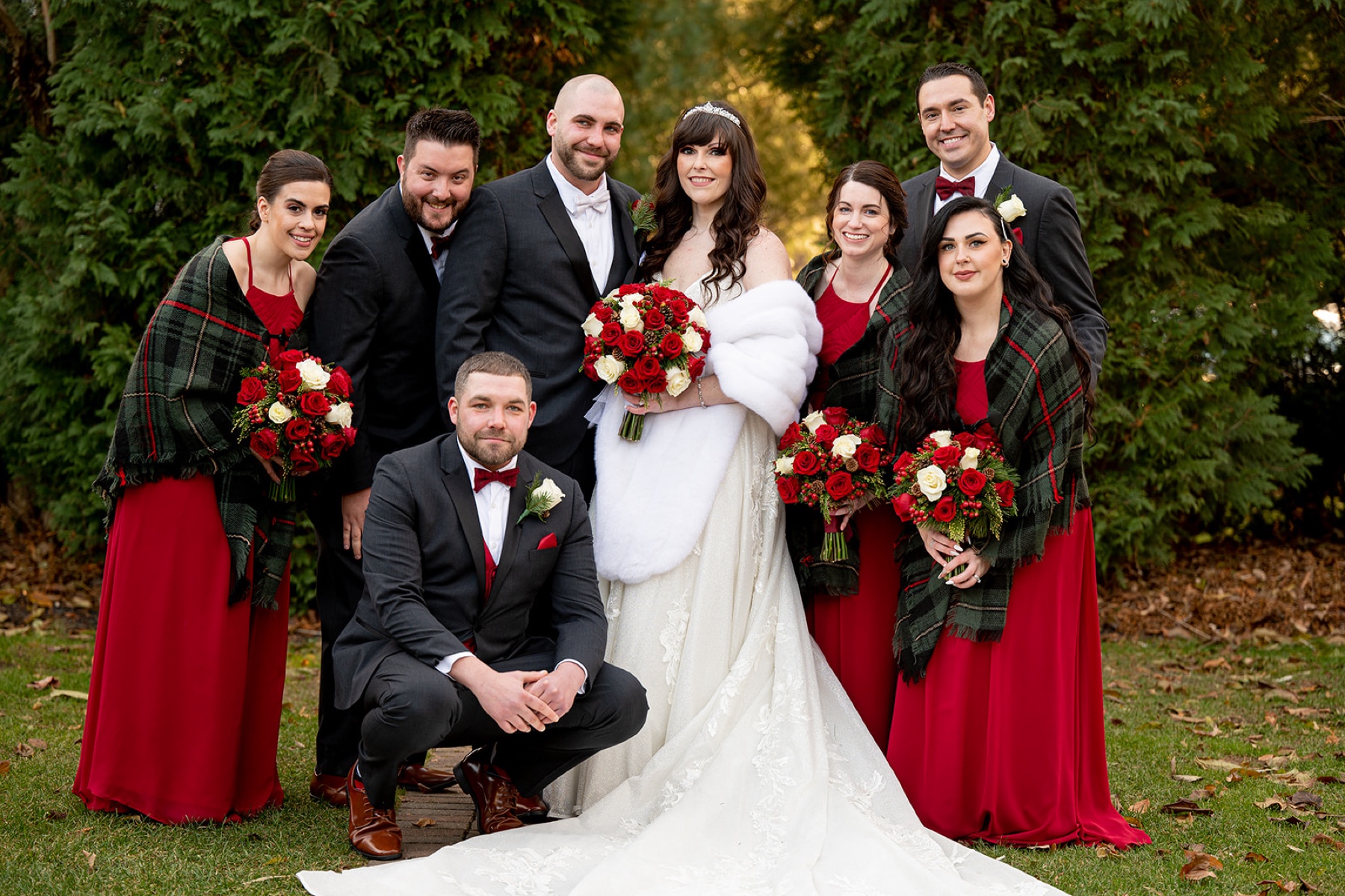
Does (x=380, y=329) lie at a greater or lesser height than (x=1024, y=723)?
greater

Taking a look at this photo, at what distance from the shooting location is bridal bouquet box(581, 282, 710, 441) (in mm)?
4480

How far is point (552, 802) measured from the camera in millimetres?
4664

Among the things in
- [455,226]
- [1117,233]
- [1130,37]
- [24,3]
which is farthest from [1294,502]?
[24,3]

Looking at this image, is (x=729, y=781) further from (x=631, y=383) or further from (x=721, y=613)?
(x=631, y=383)

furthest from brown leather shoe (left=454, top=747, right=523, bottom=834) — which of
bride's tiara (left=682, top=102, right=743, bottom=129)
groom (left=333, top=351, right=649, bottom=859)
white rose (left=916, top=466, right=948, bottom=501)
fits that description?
bride's tiara (left=682, top=102, right=743, bottom=129)

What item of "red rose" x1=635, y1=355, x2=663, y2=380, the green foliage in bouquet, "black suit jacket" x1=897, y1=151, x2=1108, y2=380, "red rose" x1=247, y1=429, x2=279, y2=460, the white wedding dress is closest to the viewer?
the white wedding dress

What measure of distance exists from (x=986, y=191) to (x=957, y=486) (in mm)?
1446

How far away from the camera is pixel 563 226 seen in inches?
189

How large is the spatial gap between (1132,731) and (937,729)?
2.17 m

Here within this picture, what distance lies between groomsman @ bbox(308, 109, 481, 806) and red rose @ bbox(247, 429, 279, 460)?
0.40m

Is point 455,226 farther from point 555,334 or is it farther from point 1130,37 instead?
point 1130,37

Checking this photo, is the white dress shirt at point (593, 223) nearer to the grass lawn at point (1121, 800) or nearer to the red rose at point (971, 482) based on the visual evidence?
the red rose at point (971, 482)

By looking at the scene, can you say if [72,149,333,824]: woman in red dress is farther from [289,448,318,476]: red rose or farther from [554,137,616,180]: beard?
[554,137,616,180]: beard

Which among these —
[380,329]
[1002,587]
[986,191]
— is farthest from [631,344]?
[986,191]
